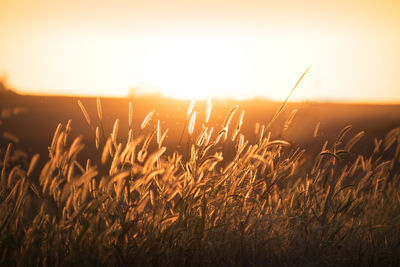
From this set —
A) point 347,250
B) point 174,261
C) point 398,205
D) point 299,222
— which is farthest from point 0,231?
point 398,205

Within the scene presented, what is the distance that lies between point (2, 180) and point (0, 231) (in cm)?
35

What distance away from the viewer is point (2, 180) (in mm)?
2383

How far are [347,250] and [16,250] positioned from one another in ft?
5.26

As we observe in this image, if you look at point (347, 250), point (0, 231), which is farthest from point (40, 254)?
point (347, 250)

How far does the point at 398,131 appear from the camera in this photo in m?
3.03

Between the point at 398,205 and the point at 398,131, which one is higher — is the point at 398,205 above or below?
below

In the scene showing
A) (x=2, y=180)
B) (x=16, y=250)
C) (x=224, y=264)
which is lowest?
(x=224, y=264)

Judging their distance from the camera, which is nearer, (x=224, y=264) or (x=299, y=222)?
(x=224, y=264)

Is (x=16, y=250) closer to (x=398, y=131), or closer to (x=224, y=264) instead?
(x=224, y=264)

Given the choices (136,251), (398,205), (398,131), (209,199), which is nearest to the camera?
(136,251)

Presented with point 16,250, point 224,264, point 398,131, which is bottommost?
point 224,264

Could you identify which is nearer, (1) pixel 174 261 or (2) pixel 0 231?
(2) pixel 0 231

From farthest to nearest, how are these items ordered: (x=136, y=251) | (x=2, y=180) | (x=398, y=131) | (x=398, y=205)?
(x=398, y=205) → (x=398, y=131) → (x=2, y=180) → (x=136, y=251)

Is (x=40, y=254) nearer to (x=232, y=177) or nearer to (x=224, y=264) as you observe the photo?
(x=224, y=264)
